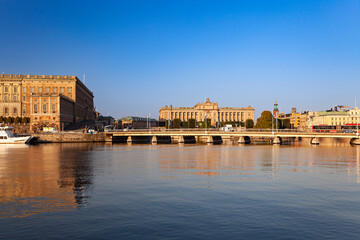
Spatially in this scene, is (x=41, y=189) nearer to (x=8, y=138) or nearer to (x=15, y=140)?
(x=15, y=140)

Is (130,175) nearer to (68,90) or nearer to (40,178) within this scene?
(40,178)

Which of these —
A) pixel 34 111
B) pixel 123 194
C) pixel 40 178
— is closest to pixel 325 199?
pixel 123 194

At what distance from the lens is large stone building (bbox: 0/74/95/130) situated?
15262 centimetres

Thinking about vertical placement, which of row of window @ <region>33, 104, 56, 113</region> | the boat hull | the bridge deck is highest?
row of window @ <region>33, 104, 56, 113</region>

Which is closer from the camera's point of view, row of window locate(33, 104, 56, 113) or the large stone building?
row of window locate(33, 104, 56, 113)

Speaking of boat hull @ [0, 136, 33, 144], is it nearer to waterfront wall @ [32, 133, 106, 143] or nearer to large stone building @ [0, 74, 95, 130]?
waterfront wall @ [32, 133, 106, 143]

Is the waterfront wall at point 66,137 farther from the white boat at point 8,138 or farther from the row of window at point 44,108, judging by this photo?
the row of window at point 44,108

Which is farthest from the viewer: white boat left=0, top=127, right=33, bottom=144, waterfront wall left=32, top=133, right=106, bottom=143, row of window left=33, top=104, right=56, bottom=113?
row of window left=33, top=104, right=56, bottom=113

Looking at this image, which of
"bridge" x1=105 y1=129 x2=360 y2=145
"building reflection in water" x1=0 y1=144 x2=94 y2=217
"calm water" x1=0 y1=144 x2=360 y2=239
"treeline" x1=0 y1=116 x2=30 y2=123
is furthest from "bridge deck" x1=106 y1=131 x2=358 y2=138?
"building reflection in water" x1=0 y1=144 x2=94 y2=217

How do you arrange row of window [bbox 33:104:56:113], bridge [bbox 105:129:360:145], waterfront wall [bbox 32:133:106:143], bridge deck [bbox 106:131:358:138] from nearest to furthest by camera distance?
bridge deck [bbox 106:131:358:138] → bridge [bbox 105:129:360:145] → waterfront wall [bbox 32:133:106:143] → row of window [bbox 33:104:56:113]

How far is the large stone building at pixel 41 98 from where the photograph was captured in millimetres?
152625

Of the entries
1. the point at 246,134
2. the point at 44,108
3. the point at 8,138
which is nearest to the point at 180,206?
the point at 246,134

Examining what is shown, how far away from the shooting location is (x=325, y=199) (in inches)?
1220

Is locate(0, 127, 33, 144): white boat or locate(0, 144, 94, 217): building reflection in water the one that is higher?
locate(0, 127, 33, 144): white boat
